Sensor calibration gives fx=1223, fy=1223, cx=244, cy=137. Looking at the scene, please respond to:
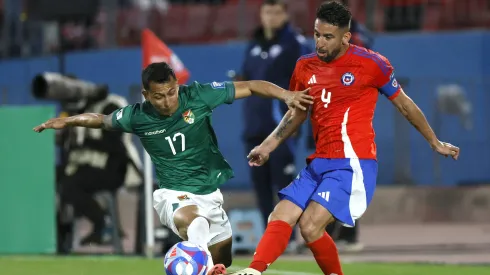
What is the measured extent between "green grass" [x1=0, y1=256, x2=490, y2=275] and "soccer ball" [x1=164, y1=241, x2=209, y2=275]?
8.41ft

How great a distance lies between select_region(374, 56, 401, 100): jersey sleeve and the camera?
802cm

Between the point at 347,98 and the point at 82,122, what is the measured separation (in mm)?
1810

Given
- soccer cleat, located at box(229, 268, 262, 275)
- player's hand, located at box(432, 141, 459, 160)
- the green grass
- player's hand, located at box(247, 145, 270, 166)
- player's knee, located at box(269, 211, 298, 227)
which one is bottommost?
the green grass

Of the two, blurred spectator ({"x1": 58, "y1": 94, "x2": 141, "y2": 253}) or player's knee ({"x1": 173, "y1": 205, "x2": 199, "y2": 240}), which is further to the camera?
blurred spectator ({"x1": 58, "y1": 94, "x2": 141, "y2": 253})

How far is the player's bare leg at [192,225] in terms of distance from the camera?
8.25 metres

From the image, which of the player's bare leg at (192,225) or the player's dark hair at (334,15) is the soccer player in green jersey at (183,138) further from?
the player's dark hair at (334,15)

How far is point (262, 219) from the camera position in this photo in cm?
1266

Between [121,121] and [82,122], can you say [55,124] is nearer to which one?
[82,122]

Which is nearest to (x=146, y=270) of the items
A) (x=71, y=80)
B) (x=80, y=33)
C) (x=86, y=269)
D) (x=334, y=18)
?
(x=86, y=269)

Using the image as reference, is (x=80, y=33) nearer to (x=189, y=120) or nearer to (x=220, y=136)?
(x=220, y=136)

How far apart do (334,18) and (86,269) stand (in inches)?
161

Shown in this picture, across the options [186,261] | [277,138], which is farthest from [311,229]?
[186,261]

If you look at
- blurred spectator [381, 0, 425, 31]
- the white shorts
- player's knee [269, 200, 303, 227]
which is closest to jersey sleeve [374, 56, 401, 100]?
player's knee [269, 200, 303, 227]

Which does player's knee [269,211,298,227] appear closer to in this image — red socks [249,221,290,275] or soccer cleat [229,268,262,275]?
red socks [249,221,290,275]
